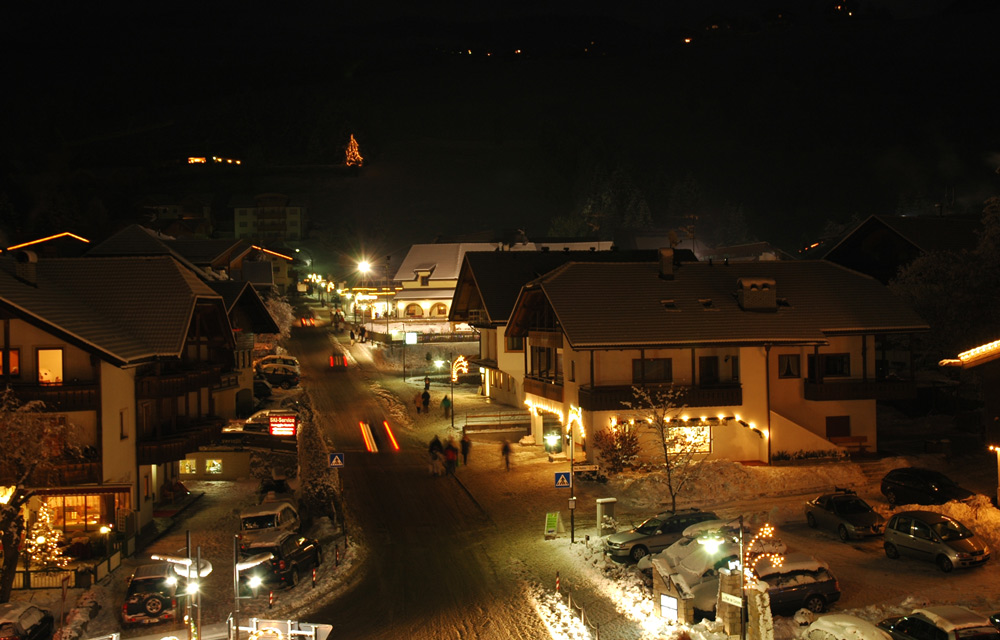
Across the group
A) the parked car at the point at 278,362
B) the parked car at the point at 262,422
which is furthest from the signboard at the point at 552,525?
the parked car at the point at 278,362

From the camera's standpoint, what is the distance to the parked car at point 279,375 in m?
53.7

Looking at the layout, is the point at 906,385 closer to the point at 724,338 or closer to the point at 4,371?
the point at 724,338

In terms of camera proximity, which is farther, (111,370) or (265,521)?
(111,370)

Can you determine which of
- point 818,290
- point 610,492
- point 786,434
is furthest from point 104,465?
point 818,290

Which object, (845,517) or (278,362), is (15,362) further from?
(278,362)

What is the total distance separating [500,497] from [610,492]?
4380 millimetres

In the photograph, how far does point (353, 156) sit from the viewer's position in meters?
180

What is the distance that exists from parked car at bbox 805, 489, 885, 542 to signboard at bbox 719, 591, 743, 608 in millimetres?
10242

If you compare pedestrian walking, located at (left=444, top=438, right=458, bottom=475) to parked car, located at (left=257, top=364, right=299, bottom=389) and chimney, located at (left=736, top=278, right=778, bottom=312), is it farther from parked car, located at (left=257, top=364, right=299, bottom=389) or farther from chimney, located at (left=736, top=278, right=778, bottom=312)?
parked car, located at (left=257, top=364, right=299, bottom=389)

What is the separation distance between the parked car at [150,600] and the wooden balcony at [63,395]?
7906 millimetres

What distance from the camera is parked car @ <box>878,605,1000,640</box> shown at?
15328mm

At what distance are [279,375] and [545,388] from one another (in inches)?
948

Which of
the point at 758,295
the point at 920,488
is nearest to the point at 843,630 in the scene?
the point at 920,488

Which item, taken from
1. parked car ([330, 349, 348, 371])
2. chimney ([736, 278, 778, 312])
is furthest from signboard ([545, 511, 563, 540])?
parked car ([330, 349, 348, 371])
